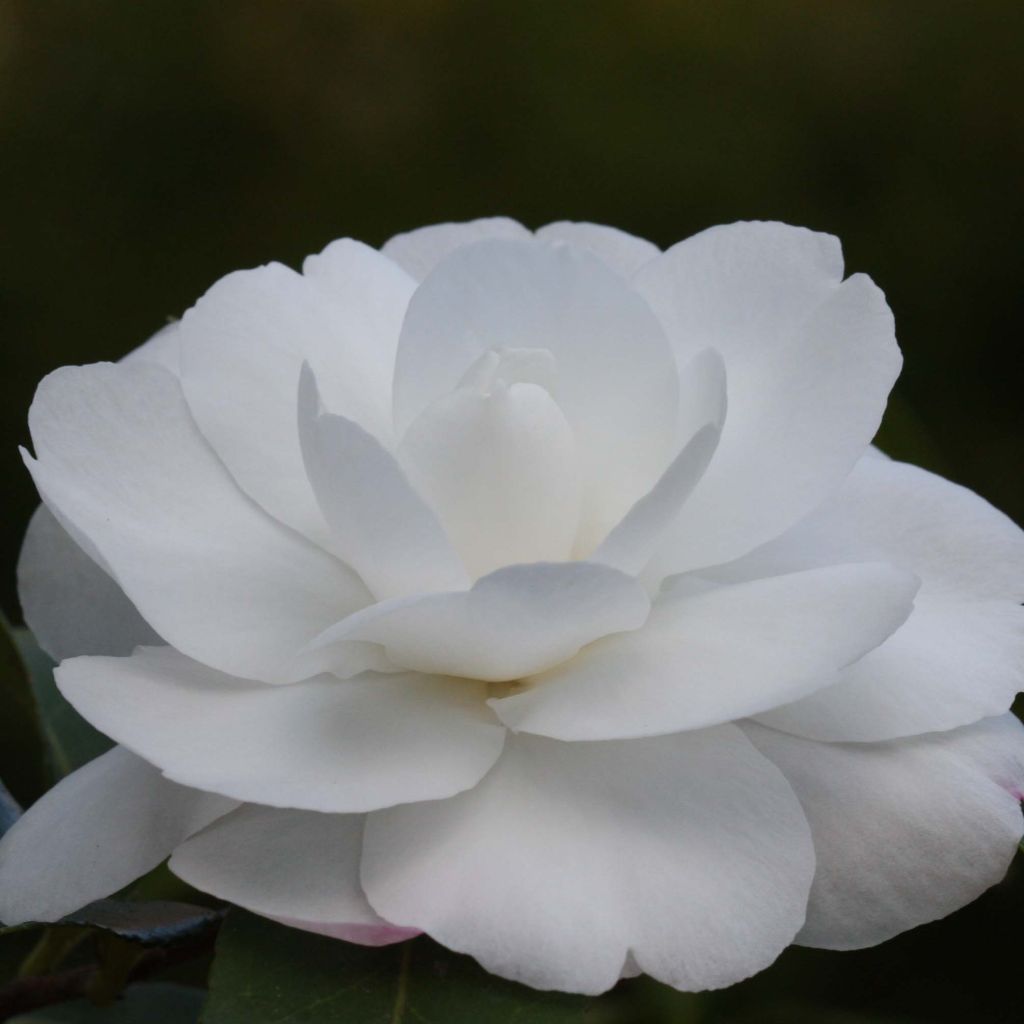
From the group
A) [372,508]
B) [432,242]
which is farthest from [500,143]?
[372,508]

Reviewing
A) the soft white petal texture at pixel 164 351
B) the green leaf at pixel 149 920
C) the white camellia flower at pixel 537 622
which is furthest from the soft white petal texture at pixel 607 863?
the soft white petal texture at pixel 164 351

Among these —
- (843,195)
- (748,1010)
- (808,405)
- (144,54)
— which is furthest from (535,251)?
(144,54)

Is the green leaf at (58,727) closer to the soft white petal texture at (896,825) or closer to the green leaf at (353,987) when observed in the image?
the green leaf at (353,987)

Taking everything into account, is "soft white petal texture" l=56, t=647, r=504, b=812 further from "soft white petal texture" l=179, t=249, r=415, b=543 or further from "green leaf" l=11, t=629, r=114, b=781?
"green leaf" l=11, t=629, r=114, b=781

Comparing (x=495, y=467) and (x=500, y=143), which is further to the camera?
(x=500, y=143)

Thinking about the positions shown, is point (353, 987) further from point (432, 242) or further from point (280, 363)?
point (432, 242)

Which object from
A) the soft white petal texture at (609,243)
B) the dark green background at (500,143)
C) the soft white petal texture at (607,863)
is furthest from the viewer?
the dark green background at (500,143)

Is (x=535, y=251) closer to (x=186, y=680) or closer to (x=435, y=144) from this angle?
(x=186, y=680)
